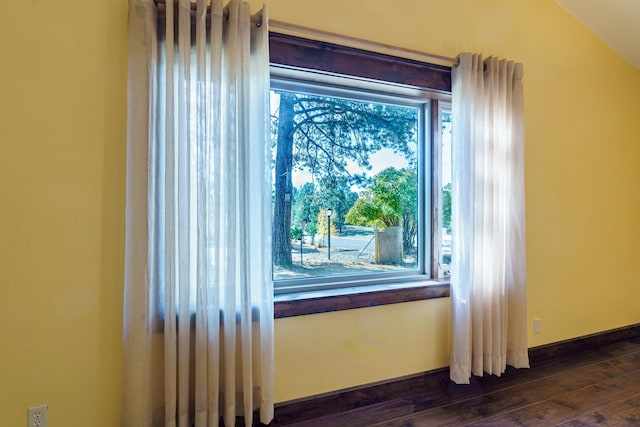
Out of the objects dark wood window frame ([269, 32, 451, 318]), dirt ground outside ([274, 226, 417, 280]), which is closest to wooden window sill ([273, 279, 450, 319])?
dark wood window frame ([269, 32, 451, 318])

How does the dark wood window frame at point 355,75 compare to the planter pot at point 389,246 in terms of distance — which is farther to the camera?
the planter pot at point 389,246

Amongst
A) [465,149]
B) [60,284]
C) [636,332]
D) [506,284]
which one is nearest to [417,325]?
[506,284]

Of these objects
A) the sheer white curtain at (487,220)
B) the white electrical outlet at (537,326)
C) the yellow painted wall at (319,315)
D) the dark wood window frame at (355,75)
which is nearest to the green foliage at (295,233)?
the dark wood window frame at (355,75)

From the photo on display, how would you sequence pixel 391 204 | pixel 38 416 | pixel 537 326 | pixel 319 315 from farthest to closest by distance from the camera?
pixel 537 326 → pixel 391 204 → pixel 319 315 → pixel 38 416

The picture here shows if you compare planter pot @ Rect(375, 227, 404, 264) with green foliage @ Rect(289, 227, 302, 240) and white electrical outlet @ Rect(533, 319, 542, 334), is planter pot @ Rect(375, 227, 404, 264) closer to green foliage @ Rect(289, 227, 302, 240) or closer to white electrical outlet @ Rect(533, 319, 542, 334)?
green foliage @ Rect(289, 227, 302, 240)

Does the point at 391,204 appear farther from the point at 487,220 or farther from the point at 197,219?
the point at 197,219

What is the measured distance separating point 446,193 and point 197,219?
71.3 inches

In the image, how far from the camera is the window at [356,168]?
230 cm

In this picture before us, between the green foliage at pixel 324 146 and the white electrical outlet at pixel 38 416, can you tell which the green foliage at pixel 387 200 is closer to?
the green foliage at pixel 324 146

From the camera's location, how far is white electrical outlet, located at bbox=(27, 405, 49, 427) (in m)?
1.64

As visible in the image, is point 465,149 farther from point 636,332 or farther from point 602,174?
point 636,332

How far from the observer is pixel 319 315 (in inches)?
87.0

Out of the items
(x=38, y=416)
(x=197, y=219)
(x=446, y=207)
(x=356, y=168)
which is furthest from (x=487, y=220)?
(x=38, y=416)

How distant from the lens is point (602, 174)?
3324mm
